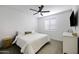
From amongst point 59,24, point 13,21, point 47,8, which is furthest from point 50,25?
point 13,21

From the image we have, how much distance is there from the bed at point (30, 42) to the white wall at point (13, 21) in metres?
0.12

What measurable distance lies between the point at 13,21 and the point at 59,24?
2.26 feet

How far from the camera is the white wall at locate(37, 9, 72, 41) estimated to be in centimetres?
100

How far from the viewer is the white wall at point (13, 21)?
904 millimetres

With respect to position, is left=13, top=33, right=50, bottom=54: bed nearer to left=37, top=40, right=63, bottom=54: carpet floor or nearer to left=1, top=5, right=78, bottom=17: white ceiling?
left=37, top=40, right=63, bottom=54: carpet floor

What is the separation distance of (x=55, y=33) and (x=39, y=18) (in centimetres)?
35

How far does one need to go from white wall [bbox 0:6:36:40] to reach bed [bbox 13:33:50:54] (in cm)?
12

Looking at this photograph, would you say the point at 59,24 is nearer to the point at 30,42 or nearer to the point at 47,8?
the point at 47,8

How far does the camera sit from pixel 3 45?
0.90 meters

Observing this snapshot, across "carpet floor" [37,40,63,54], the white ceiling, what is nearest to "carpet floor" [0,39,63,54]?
"carpet floor" [37,40,63,54]
